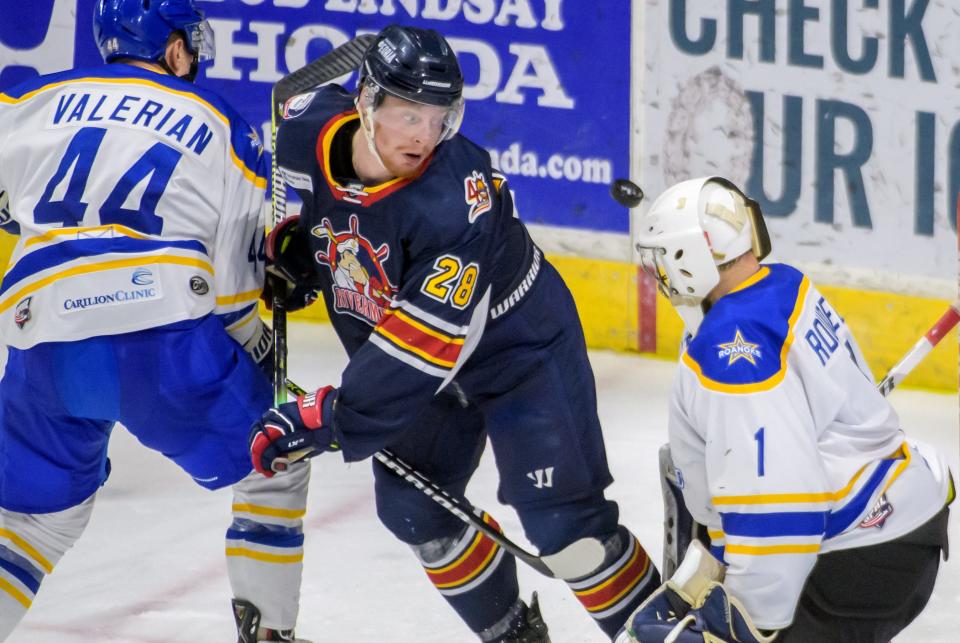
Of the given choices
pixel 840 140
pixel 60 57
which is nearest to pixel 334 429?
pixel 840 140

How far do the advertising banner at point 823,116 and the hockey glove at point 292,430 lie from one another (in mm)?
2421

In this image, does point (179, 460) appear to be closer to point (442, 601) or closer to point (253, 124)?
point (442, 601)

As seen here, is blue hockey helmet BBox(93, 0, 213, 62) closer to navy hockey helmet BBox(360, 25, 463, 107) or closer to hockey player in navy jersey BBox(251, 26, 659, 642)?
hockey player in navy jersey BBox(251, 26, 659, 642)

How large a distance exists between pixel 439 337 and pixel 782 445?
0.66 metres

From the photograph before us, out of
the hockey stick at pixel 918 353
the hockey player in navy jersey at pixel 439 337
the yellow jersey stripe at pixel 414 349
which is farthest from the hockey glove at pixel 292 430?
the hockey stick at pixel 918 353

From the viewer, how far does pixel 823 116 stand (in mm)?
4844

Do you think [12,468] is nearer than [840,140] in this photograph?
Yes

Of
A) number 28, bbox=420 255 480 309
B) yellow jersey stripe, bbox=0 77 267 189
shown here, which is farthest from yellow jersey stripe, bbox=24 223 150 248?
number 28, bbox=420 255 480 309

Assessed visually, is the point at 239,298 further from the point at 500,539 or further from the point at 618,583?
the point at 618,583

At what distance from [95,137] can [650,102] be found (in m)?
2.49

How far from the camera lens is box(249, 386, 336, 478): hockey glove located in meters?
2.86

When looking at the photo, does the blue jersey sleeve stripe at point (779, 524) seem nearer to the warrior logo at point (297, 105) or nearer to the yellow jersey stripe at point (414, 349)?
the yellow jersey stripe at point (414, 349)

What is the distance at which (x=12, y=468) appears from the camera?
3051mm

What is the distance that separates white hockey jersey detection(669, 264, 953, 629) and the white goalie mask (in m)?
0.06
